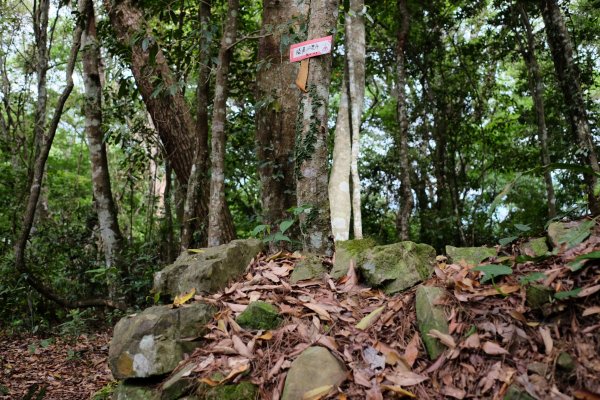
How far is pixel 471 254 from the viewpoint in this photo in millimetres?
3230

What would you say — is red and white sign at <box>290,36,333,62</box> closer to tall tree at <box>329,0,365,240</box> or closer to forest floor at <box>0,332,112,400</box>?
tall tree at <box>329,0,365,240</box>

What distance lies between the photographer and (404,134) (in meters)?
8.01

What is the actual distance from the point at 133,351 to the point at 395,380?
165 cm

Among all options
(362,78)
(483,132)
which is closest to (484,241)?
(483,132)

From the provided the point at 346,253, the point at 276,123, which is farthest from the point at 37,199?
the point at 346,253

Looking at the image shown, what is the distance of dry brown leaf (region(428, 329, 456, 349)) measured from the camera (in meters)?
2.44

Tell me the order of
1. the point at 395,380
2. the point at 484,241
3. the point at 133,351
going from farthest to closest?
the point at 484,241 → the point at 133,351 → the point at 395,380

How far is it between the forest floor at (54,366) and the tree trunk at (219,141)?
5.86 feet

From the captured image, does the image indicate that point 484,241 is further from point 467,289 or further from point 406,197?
point 467,289

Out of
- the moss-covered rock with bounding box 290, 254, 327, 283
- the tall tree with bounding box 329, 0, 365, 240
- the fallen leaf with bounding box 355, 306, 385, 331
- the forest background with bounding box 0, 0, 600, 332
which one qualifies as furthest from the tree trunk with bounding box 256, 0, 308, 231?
the fallen leaf with bounding box 355, 306, 385, 331

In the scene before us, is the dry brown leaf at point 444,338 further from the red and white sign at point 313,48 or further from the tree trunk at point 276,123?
the tree trunk at point 276,123

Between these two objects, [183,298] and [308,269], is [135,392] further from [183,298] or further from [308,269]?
[308,269]

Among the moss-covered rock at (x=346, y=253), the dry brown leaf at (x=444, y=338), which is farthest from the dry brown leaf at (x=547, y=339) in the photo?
the moss-covered rock at (x=346, y=253)

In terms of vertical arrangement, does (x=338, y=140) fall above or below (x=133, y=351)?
above
